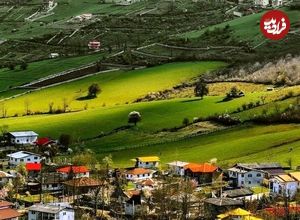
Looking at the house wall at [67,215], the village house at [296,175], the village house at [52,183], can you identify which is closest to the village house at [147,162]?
the village house at [52,183]

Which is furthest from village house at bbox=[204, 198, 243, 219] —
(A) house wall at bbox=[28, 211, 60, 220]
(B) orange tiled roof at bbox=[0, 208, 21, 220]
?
(B) orange tiled roof at bbox=[0, 208, 21, 220]

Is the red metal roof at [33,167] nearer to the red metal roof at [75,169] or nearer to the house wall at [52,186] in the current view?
the red metal roof at [75,169]

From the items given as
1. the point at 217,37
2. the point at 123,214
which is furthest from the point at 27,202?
the point at 217,37

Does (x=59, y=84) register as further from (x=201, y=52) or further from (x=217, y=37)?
(x=217, y=37)

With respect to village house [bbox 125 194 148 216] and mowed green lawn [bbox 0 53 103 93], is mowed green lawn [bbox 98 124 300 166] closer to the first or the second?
village house [bbox 125 194 148 216]

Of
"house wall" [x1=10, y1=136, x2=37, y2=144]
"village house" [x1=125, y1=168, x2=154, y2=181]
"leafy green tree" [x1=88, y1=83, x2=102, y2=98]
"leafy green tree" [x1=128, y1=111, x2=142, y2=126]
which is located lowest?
"village house" [x1=125, y1=168, x2=154, y2=181]

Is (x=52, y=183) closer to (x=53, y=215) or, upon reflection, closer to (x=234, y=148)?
(x=53, y=215)
